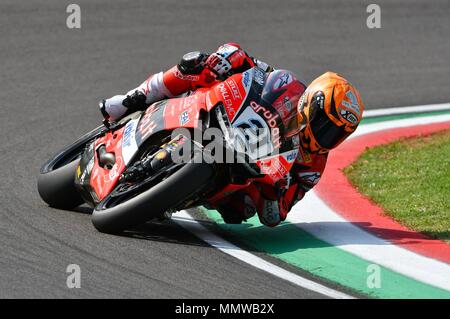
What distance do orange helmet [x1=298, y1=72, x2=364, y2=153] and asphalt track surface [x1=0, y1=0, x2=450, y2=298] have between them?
1275mm

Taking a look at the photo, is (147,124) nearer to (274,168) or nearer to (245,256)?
(274,168)

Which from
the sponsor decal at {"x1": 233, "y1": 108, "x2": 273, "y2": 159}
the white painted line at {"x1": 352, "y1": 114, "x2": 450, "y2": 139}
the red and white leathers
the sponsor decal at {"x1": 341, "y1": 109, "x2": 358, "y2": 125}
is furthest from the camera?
the white painted line at {"x1": 352, "y1": 114, "x2": 450, "y2": 139}

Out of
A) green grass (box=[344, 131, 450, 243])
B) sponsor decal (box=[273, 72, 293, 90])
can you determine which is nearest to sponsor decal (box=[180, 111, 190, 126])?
sponsor decal (box=[273, 72, 293, 90])

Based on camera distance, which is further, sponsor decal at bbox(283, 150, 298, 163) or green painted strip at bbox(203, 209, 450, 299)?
sponsor decal at bbox(283, 150, 298, 163)

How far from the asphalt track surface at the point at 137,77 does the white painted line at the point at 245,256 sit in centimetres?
11

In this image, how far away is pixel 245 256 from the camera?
7844 millimetres

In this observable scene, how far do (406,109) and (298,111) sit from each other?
19.3 ft

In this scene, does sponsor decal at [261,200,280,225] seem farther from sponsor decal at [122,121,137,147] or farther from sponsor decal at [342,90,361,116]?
sponsor decal at [122,121,137,147]

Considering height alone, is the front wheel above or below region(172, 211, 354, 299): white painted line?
above

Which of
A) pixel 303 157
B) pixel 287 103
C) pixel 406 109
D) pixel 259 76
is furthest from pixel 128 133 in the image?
pixel 406 109

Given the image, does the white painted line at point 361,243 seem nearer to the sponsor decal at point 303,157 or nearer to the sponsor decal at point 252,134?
the sponsor decal at point 303,157

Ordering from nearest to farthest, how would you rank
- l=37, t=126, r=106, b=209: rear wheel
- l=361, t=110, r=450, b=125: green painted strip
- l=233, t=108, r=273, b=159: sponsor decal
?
l=233, t=108, r=273, b=159: sponsor decal < l=37, t=126, r=106, b=209: rear wheel < l=361, t=110, r=450, b=125: green painted strip

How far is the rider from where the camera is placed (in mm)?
8156
